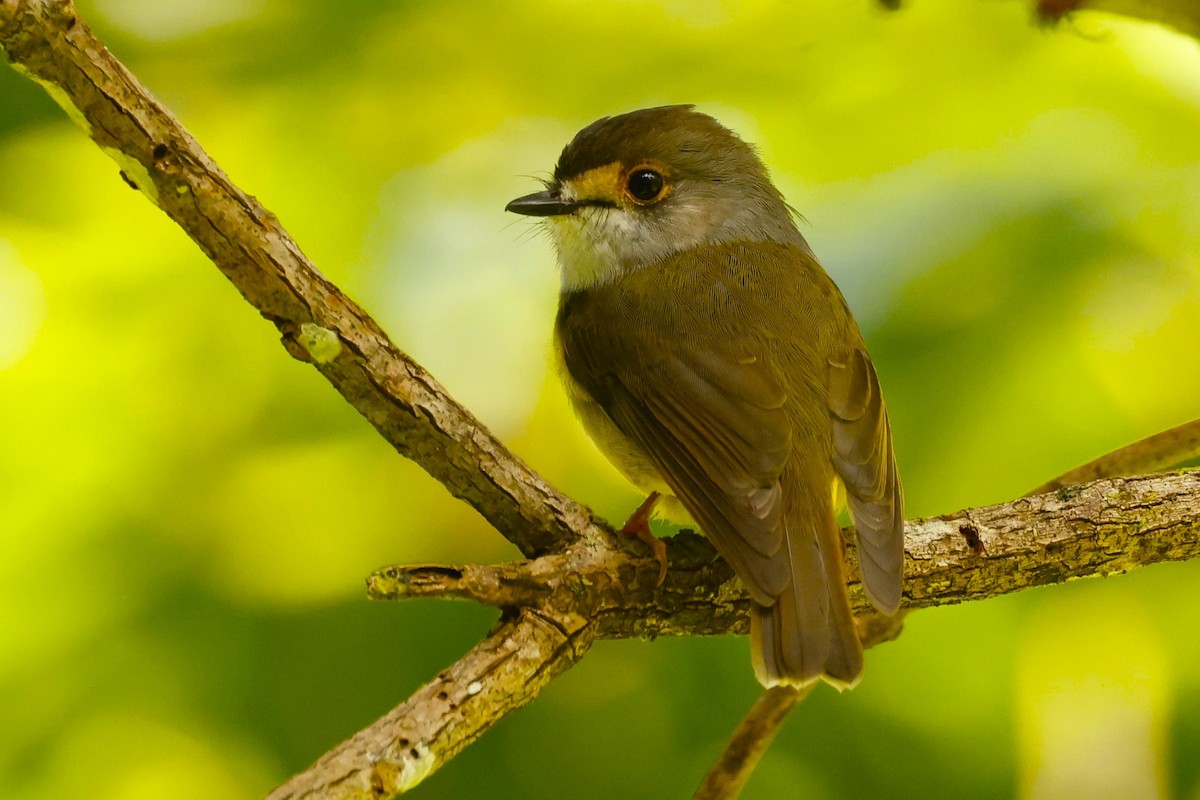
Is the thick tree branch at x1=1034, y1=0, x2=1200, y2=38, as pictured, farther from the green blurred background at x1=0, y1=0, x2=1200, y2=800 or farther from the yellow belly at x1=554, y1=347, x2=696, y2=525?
the yellow belly at x1=554, y1=347, x2=696, y2=525

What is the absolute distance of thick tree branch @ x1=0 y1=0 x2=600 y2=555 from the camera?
A: 1854 millimetres

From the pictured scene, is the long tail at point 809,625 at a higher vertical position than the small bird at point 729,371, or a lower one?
lower

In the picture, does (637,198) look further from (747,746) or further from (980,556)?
(747,746)

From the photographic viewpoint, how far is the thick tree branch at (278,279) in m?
1.85

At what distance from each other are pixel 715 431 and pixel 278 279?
34.1 inches

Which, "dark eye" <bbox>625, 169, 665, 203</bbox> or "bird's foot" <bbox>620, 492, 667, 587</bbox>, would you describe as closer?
"bird's foot" <bbox>620, 492, 667, 587</bbox>

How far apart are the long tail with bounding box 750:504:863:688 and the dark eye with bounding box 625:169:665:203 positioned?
37.9 inches

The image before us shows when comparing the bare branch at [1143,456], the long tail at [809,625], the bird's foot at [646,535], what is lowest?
the bare branch at [1143,456]

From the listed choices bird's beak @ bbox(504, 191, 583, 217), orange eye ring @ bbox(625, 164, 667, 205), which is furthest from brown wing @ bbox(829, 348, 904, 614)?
bird's beak @ bbox(504, 191, 583, 217)

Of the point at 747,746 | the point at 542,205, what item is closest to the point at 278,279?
the point at 542,205

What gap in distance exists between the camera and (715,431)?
232 cm

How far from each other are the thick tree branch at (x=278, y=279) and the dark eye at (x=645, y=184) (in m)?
0.88

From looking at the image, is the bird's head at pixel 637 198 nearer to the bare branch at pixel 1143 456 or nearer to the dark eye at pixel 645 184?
the dark eye at pixel 645 184

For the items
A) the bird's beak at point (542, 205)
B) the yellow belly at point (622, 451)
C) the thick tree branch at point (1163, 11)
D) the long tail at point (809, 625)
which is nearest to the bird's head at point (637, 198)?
the bird's beak at point (542, 205)
